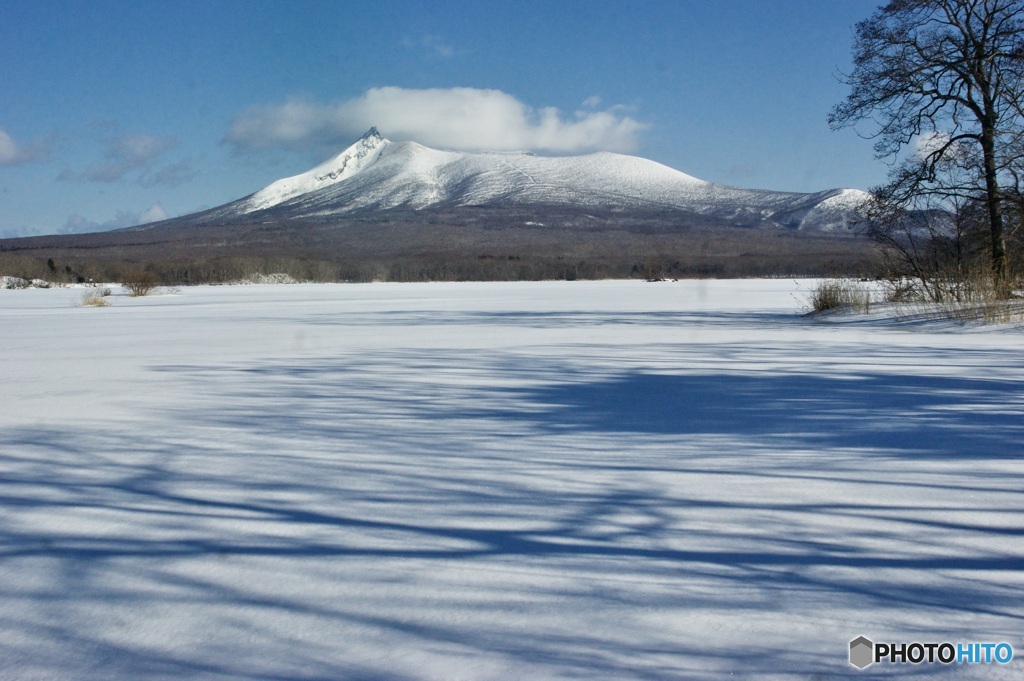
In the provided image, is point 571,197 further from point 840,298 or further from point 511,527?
point 511,527

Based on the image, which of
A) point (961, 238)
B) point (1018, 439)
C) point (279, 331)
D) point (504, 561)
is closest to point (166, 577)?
point (504, 561)

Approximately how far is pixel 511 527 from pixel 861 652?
52.9 inches

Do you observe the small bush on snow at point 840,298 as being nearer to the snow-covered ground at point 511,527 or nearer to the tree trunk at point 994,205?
the tree trunk at point 994,205

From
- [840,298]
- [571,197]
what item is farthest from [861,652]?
[571,197]

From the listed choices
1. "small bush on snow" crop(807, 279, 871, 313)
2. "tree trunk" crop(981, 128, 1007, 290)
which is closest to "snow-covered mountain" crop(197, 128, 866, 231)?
"small bush on snow" crop(807, 279, 871, 313)

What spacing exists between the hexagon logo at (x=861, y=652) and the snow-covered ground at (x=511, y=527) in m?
0.03

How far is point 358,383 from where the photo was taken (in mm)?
7422

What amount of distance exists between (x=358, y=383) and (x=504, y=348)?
3.36 meters

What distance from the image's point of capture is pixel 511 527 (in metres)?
3.24

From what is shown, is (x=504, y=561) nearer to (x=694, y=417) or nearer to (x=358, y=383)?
(x=694, y=417)

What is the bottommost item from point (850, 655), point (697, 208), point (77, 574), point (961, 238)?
point (850, 655)

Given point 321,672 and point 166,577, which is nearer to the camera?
point 321,672

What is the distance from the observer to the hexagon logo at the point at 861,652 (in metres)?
2.21

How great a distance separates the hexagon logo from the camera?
2211mm
